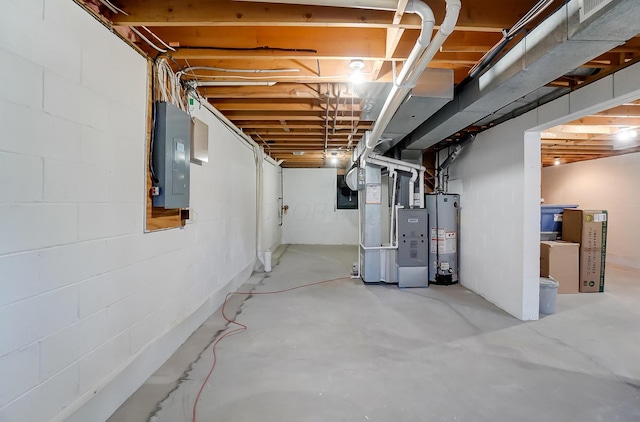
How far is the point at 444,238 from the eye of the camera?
431cm

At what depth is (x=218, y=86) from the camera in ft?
9.10

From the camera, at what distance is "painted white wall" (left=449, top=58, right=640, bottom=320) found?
7.80ft

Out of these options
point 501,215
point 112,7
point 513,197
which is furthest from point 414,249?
point 112,7

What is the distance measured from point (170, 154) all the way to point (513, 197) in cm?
339

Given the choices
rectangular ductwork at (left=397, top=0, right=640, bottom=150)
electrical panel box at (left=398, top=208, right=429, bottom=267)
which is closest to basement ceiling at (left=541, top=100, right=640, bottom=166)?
rectangular ductwork at (left=397, top=0, right=640, bottom=150)

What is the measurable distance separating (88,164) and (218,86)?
5.34 feet

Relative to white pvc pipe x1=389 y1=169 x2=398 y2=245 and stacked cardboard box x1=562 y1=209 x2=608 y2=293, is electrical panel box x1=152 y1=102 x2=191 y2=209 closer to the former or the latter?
white pvc pipe x1=389 y1=169 x2=398 y2=245

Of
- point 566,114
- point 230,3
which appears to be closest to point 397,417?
point 230,3

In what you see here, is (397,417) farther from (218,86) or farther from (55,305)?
(218,86)

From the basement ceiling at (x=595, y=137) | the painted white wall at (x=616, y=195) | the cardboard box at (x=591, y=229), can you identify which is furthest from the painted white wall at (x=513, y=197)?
the painted white wall at (x=616, y=195)

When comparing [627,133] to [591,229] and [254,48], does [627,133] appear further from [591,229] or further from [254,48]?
[254,48]

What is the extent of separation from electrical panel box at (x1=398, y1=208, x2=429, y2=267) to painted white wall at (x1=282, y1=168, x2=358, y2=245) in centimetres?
425

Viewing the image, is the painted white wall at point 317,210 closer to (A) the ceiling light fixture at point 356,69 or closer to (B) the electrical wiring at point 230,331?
(B) the electrical wiring at point 230,331

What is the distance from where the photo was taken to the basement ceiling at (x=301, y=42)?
1669 mm
